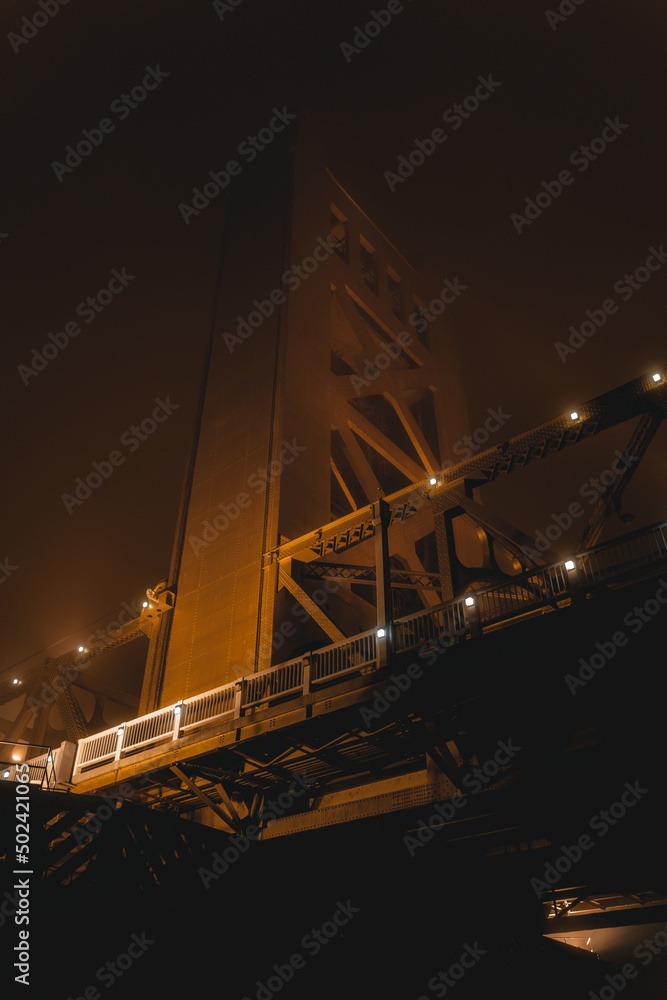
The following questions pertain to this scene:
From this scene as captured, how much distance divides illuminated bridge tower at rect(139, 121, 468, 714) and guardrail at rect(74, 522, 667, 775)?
13.9 ft

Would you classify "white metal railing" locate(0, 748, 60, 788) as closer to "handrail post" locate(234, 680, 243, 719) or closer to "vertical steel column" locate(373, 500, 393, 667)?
"handrail post" locate(234, 680, 243, 719)

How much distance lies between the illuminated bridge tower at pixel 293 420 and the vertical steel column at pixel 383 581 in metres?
3.16

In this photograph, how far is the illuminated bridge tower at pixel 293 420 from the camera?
76.4 ft

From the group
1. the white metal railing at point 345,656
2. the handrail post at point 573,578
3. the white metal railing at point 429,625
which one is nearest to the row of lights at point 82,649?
the white metal railing at point 345,656

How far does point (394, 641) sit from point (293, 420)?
1431cm

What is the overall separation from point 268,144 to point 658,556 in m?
37.9

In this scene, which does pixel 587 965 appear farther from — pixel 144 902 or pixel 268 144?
pixel 268 144

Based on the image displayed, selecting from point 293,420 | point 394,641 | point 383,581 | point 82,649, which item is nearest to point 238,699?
point 394,641

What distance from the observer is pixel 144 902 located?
1354 centimetres

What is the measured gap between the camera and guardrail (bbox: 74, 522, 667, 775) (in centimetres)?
1330

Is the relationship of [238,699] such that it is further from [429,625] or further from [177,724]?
[429,625]

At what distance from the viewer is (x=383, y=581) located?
17.8 meters

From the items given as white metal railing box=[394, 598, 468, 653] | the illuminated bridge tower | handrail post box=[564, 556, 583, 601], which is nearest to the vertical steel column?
white metal railing box=[394, 598, 468, 653]

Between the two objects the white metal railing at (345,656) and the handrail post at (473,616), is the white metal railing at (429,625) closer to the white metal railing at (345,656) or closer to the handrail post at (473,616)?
the handrail post at (473,616)
